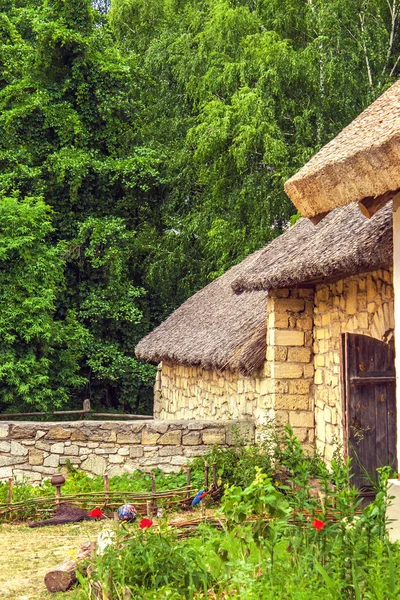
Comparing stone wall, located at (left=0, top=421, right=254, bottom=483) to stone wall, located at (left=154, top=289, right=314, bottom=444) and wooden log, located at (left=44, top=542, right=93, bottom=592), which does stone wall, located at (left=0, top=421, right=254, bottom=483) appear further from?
wooden log, located at (left=44, top=542, right=93, bottom=592)

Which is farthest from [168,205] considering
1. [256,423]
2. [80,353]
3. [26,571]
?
[26,571]

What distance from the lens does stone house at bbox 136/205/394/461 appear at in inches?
286

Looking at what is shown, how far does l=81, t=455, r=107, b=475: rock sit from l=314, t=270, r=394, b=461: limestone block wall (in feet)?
8.32

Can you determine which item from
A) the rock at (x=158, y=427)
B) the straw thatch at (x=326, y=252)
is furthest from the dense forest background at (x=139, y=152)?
the straw thatch at (x=326, y=252)

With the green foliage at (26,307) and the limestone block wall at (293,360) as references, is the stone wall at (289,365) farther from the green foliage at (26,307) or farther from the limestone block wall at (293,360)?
the green foliage at (26,307)

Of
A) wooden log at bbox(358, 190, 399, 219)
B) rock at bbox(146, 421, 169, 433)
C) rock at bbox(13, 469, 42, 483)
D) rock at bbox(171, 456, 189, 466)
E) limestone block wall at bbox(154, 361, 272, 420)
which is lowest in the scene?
rock at bbox(13, 469, 42, 483)

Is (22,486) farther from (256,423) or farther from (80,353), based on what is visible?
(80,353)

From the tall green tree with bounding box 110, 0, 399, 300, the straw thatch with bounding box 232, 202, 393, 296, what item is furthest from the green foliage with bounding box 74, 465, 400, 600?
the tall green tree with bounding box 110, 0, 399, 300

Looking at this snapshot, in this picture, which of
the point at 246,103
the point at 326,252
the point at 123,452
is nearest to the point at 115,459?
the point at 123,452

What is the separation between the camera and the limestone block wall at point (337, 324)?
728cm

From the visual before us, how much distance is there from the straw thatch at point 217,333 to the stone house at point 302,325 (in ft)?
0.08

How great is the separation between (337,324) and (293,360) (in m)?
1.07

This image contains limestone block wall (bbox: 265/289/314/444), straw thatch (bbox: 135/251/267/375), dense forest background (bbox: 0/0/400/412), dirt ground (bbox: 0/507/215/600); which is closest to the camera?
dirt ground (bbox: 0/507/215/600)

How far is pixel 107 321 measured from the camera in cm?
1962
